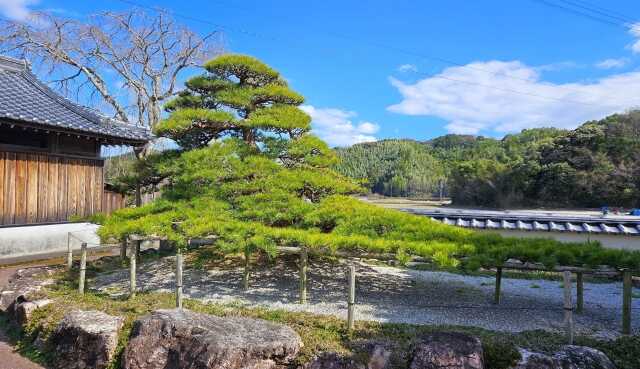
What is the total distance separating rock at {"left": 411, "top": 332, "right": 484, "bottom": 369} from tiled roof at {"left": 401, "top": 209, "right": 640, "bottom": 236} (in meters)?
8.76

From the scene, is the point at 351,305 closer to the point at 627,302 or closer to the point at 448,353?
the point at 448,353

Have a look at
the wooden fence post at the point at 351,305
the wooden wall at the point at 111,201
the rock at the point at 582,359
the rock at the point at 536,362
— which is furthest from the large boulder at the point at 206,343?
the wooden wall at the point at 111,201

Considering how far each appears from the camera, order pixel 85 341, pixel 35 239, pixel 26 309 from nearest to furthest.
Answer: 1. pixel 85 341
2. pixel 26 309
3. pixel 35 239

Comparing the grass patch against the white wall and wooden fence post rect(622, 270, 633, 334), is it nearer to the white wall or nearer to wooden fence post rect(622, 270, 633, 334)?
wooden fence post rect(622, 270, 633, 334)

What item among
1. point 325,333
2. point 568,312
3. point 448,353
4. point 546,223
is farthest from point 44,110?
point 546,223

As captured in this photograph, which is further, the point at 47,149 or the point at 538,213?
the point at 538,213

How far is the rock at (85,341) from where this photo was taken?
511 cm

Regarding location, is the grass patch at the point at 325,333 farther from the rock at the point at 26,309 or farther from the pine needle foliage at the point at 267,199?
the pine needle foliage at the point at 267,199

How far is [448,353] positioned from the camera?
4207 mm

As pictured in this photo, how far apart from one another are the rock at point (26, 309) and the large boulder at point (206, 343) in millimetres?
2283

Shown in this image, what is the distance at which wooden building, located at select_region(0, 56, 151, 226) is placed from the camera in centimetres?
1025

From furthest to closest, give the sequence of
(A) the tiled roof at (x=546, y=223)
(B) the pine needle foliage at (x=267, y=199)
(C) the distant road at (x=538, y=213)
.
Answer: (C) the distant road at (x=538, y=213)
(A) the tiled roof at (x=546, y=223)
(B) the pine needle foliage at (x=267, y=199)

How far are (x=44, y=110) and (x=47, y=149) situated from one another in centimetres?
105

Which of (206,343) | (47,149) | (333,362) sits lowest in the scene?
(333,362)
